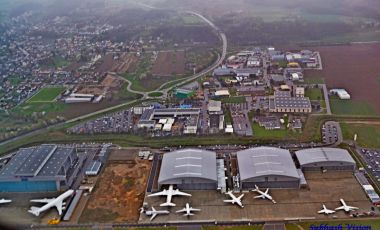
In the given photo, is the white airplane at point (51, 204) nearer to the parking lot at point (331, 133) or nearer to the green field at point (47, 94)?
the green field at point (47, 94)

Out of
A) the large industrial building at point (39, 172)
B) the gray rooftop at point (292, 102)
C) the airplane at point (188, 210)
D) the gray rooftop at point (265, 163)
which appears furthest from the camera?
the gray rooftop at point (292, 102)

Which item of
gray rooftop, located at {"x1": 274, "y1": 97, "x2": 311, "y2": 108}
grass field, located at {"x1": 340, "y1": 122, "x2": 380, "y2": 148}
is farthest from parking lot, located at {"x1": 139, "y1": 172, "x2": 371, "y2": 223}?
gray rooftop, located at {"x1": 274, "y1": 97, "x2": 311, "y2": 108}

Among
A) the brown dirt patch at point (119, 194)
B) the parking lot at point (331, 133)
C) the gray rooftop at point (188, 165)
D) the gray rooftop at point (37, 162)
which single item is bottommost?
the brown dirt patch at point (119, 194)

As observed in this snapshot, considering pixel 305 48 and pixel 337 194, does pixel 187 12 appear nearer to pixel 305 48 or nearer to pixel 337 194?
pixel 305 48

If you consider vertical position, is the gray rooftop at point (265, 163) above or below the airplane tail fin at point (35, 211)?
above

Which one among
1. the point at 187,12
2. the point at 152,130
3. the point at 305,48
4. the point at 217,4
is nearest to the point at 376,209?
the point at 152,130

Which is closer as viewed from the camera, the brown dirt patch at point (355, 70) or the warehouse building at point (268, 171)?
the warehouse building at point (268, 171)

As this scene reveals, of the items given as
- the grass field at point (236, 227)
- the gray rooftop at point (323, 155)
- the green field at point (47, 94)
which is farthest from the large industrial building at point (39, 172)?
the gray rooftop at point (323, 155)
